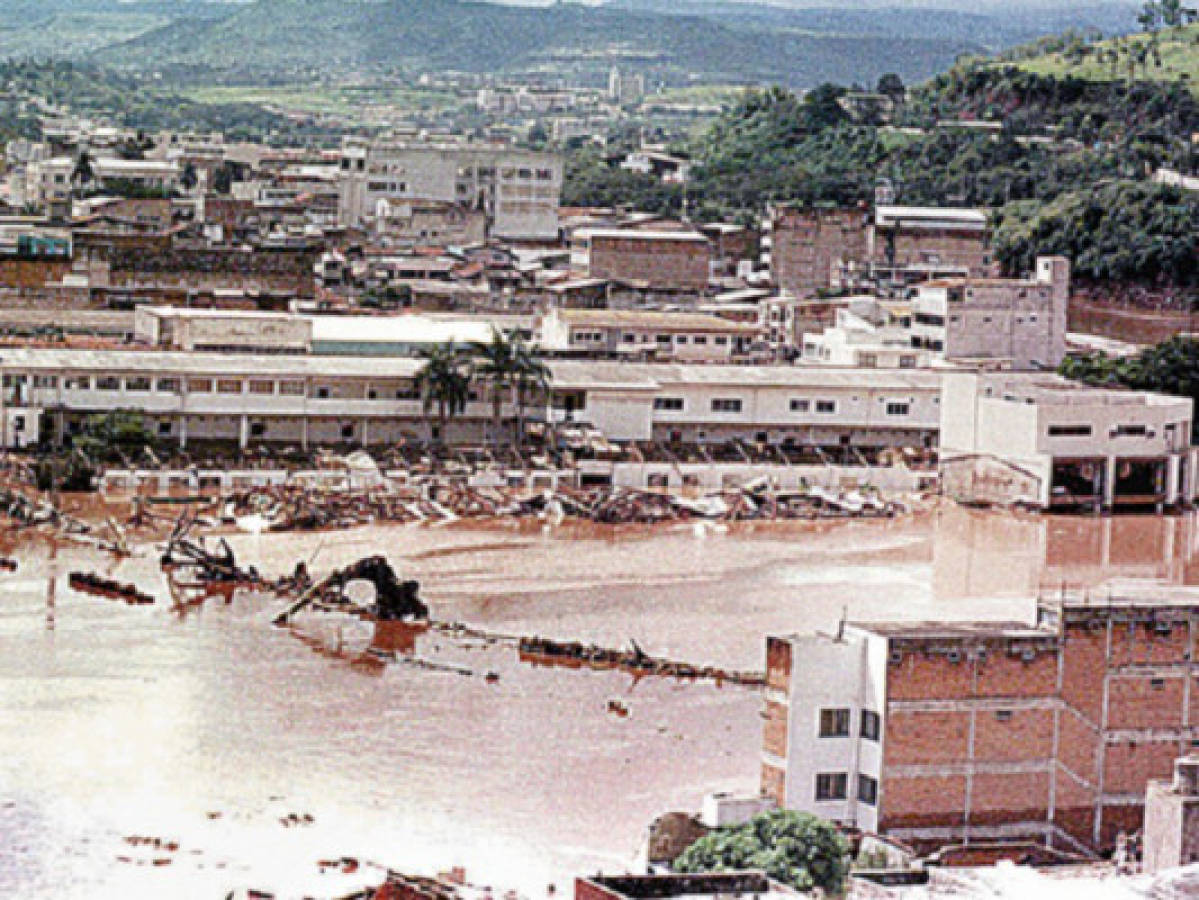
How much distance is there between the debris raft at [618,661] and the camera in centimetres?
1978

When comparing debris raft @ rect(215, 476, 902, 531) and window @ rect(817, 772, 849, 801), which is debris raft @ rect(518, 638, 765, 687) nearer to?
window @ rect(817, 772, 849, 801)

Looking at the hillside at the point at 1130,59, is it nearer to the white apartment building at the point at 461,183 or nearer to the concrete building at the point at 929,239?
the concrete building at the point at 929,239

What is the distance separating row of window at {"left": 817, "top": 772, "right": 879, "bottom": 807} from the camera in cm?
1478

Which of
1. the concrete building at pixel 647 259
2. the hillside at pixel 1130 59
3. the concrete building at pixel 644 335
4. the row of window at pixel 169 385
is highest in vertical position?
the hillside at pixel 1130 59

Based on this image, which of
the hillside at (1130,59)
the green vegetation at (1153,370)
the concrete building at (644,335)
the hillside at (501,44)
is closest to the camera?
the green vegetation at (1153,370)

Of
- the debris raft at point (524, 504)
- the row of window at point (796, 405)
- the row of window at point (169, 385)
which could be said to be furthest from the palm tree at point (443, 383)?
the row of window at point (796, 405)

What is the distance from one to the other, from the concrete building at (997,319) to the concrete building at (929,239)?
10.2 meters

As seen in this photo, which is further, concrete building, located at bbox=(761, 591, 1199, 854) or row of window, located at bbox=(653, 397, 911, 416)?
row of window, located at bbox=(653, 397, 911, 416)

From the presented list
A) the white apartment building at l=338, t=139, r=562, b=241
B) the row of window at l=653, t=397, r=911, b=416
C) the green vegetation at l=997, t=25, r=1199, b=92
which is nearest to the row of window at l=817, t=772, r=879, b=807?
the row of window at l=653, t=397, r=911, b=416

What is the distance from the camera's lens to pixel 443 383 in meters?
29.6

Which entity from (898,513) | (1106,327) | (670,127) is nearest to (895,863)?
(898,513)

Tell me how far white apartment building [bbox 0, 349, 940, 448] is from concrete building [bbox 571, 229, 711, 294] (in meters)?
13.0

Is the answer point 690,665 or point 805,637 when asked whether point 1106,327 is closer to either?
point 690,665

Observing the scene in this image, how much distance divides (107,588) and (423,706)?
15.6 feet
